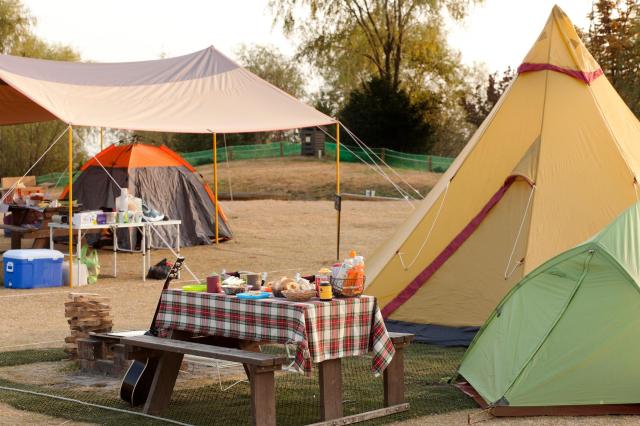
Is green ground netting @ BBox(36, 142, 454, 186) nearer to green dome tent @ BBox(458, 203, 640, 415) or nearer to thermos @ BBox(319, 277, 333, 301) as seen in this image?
green dome tent @ BBox(458, 203, 640, 415)

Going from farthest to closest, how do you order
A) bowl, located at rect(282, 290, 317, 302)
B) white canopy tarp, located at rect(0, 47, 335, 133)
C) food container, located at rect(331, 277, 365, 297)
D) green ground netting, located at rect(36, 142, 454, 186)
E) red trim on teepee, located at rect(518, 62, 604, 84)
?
green ground netting, located at rect(36, 142, 454, 186) → white canopy tarp, located at rect(0, 47, 335, 133) → red trim on teepee, located at rect(518, 62, 604, 84) → food container, located at rect(331, 277, 365, 297) → bowl, located at rect(282, 290, 317, 302)

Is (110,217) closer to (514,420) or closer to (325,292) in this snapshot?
(325,292)

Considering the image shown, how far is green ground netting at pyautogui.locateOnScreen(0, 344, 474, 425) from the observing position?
613 cm

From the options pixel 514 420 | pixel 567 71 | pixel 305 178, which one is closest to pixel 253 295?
pixel 514 420

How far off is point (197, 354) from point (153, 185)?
30.8 ft

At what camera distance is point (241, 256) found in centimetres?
1454

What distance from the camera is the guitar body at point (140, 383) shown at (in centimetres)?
636

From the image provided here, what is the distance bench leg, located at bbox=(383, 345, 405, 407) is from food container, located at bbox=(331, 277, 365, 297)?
0.56 meters

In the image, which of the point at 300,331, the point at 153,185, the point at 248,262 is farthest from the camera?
the point at 153,185

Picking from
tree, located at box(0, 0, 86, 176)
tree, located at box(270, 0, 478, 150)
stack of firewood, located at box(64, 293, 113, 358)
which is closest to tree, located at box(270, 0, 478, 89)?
tree, located at box(270, 0, 478, 150)

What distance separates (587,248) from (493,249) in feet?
6.87

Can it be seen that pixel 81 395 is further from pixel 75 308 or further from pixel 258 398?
pixel 258 398

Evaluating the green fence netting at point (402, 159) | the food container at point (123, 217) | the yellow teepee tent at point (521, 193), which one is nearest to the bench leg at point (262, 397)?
the yellow teepee tent at point (521, 193)

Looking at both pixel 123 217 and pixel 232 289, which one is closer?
pixel 232 289
